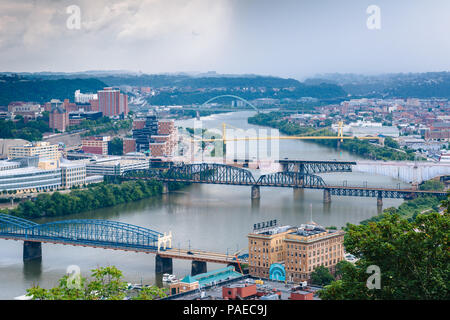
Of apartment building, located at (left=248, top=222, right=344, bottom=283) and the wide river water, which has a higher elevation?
apartment building, located at (left=248, top=222, right=344, bottom=283)

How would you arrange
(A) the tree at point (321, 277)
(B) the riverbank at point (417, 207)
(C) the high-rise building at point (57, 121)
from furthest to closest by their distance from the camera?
1. (C) the high-rise building at point (57, 121)
2. (B) the riverbank at point (417, 207)
3. (A) the tree at point (321, 277)

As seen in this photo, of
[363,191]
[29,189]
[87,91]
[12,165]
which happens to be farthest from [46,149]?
[87,91]

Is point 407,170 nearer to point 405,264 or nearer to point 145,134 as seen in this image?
point 145,134

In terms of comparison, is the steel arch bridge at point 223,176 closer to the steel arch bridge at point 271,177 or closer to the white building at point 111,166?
the steel arch bridge at point 271,177

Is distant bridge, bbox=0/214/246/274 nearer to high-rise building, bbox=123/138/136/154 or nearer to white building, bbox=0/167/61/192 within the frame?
white building, bbox=0/167/61/192

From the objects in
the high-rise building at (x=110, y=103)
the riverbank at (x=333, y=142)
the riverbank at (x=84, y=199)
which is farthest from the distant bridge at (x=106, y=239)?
the high-rise building at (x=110, y=103)

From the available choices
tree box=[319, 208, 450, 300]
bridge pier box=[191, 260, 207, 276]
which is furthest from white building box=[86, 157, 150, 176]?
tree box=[319, 208, 450, 300]

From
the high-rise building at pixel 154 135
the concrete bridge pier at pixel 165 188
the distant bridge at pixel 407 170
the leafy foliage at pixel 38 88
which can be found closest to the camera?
the concrete bridge pier at pixel 165 188
